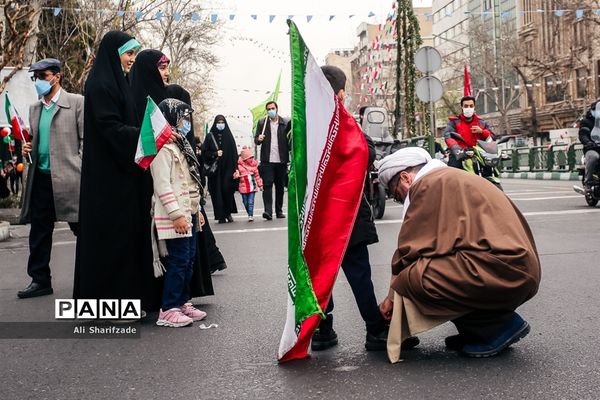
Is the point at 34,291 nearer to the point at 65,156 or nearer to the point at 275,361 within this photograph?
the point at 65,156

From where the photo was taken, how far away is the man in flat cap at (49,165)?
6.45 meters

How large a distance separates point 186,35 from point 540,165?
1837 centimetres

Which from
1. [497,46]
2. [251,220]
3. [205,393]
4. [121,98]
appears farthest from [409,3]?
[497,46]

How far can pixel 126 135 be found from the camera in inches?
203

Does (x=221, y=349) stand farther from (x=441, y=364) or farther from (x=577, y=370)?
(x=577, y=370)

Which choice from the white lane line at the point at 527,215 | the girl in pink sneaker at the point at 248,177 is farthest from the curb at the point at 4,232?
the girl in pink sneaker at the point at 248,177

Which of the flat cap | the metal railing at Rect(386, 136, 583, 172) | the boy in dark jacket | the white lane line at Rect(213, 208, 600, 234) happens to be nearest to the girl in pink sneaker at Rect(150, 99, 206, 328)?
the boy in dark jacket

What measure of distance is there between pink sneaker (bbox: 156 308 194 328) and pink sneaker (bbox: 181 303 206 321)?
7.9 inches

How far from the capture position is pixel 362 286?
4383mm

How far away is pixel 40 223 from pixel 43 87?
110cm

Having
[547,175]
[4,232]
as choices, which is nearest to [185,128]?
[4,232]

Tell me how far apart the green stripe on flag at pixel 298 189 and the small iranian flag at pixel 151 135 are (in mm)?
1080

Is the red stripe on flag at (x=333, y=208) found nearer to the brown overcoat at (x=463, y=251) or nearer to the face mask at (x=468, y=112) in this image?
the brown overcoat at (x=463, y=251)

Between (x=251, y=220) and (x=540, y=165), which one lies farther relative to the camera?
(x=540, y=165)
